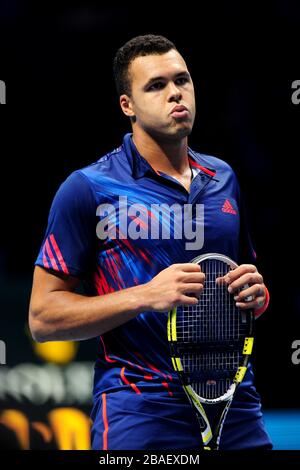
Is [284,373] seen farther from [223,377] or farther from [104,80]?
[223,377]

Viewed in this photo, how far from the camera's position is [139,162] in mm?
3221

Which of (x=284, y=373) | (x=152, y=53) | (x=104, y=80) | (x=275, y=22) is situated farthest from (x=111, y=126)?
(x=152, y=53)

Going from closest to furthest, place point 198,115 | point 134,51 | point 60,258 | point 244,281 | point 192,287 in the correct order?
1. point 192,287
2. point 244,281
3. point 60,258
4. point 134,51
5. point 198,115

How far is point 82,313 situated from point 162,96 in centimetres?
73

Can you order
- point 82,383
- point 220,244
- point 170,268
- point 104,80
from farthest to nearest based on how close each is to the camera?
point 104,80, point 82,383, point 220,244, point 170,268

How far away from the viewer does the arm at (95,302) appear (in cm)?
281

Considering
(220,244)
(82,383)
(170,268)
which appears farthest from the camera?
(82,383)

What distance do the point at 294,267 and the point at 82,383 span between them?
4.97 ft

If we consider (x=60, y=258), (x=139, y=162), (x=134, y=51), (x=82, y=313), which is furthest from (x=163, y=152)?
(x=82, y=313)

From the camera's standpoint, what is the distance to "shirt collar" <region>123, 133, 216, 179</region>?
3.19 meters

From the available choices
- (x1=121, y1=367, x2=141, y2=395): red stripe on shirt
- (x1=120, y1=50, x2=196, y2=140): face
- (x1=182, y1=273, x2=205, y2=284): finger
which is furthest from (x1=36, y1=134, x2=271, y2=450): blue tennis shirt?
(x1=182, y1=273, x2=205, y2=284): finger

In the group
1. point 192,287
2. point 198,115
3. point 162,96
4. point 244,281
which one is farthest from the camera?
point 198,115

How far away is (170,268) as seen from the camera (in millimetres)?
2846

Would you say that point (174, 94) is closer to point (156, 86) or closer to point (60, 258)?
point (156, 86)
